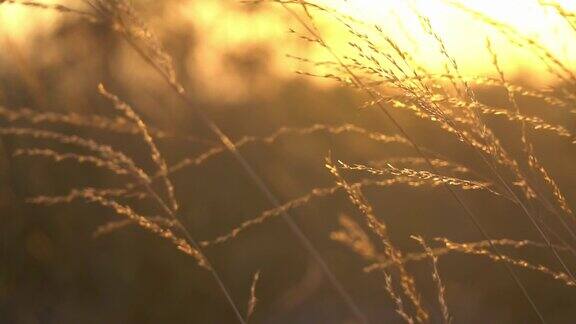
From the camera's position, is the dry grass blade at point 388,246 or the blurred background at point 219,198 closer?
the dry grass blade at point 388,246

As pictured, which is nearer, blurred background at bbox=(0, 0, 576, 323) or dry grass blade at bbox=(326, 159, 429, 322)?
dry grass blade at bbox=(326, 159, 429, 322)

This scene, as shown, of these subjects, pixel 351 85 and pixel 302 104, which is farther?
pixel 302 104

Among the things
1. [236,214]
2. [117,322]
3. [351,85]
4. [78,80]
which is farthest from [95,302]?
[351,85]

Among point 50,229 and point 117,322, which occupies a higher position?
point 50,229

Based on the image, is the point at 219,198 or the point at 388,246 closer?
the point at 388,246

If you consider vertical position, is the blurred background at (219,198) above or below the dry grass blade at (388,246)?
above

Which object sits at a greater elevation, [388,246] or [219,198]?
[219,198]

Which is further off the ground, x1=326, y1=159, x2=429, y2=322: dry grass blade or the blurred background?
the blurred background

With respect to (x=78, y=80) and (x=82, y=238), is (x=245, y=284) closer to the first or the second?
(x=82, y=238)
